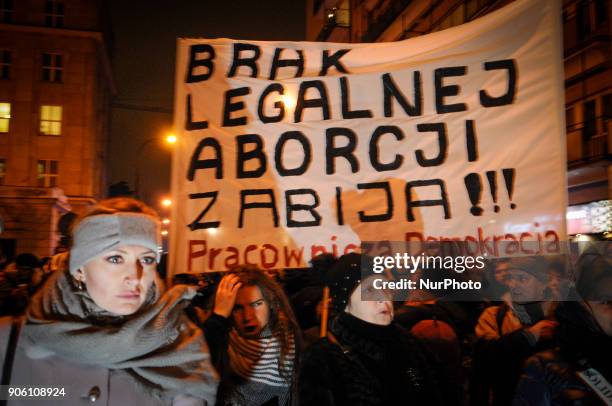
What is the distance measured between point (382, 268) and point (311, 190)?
2.57 feet

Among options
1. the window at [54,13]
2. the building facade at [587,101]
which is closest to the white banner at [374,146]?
the building facade at [587,101]

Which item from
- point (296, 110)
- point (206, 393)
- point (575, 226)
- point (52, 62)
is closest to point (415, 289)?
point (296, 110)

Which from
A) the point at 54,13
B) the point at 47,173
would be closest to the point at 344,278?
the point at 47,173

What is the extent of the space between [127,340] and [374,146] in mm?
2413

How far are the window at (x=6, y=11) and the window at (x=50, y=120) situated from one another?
21.5 ft

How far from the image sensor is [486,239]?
3557 mm

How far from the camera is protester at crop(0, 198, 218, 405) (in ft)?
6.28

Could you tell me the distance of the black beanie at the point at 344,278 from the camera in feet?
9.94

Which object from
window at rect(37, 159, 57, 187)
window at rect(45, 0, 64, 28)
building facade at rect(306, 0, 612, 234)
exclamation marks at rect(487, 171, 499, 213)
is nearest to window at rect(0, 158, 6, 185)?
window at rect(37, 159, 57, 187)

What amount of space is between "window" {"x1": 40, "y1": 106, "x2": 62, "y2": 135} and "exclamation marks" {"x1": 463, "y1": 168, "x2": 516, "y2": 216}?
112 ft

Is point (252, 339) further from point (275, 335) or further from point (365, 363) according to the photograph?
point (365, 363)

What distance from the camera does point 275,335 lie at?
341 centimetres

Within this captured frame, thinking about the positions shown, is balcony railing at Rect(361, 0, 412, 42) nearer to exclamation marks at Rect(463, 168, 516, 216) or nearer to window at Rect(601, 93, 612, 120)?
window at Rect(601, 93, 612, 120)

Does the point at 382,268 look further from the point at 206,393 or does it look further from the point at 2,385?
the point at 2,385
